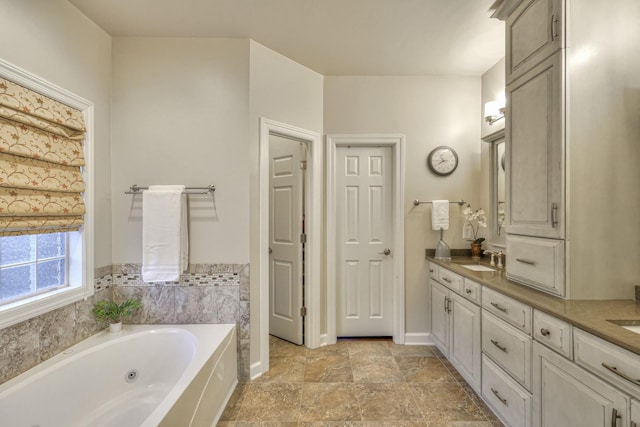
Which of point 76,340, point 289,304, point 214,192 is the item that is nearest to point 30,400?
point 76,340

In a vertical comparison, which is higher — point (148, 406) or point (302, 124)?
point (302, 124)

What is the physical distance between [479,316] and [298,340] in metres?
1.63

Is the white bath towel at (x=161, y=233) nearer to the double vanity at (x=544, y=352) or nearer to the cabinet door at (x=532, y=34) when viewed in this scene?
the double vanity at (x=544, y=352)

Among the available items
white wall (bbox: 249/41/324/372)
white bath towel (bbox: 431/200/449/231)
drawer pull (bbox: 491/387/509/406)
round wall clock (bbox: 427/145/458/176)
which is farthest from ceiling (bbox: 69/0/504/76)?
drawer pull (bbox: 491/387/509/406)

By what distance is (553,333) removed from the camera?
4.37 ft

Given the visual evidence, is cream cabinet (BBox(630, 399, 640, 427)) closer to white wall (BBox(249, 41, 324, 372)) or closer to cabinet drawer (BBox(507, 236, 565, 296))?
cabinet drawer (BBox(507, 236, 565, 296))

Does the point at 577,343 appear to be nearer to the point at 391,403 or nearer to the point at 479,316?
the point at 479,316

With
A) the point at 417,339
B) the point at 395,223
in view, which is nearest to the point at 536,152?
the point at 395,223

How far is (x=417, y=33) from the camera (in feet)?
7.10

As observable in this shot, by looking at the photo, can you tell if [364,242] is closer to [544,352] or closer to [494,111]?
[494,111]

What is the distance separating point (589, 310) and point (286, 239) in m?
2.22

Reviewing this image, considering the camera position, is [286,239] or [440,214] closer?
[440,214]

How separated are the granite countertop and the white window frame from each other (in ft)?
8.56

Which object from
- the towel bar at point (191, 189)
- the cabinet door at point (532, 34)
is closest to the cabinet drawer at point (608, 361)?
the cabinet door at point (532, 34)
